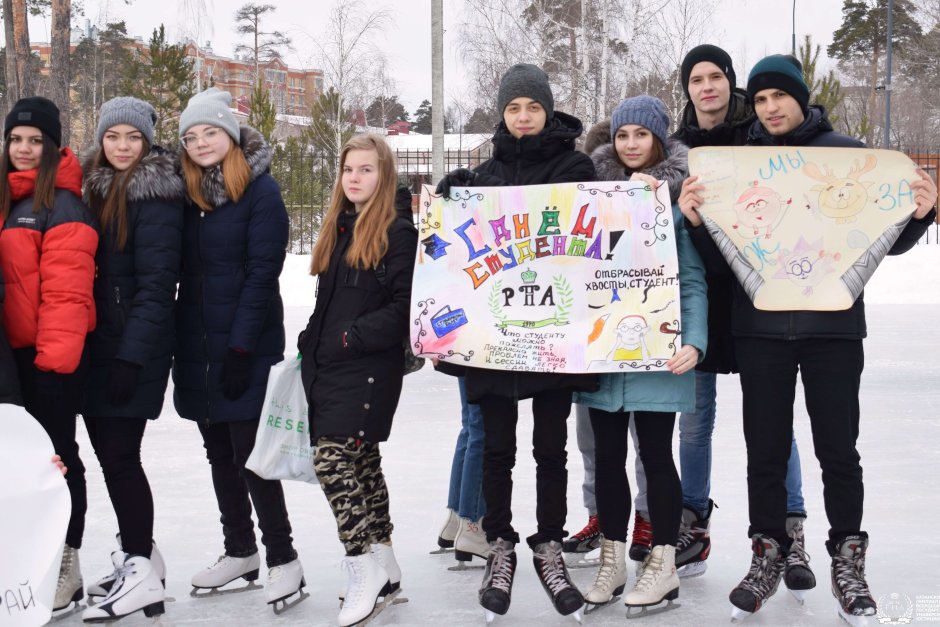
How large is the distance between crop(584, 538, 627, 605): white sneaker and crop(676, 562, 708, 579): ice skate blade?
398 millimetres

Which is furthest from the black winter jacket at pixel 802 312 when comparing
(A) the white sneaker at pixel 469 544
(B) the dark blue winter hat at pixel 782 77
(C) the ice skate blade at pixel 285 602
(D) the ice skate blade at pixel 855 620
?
(C) the ice skate blade at pixel 285 602

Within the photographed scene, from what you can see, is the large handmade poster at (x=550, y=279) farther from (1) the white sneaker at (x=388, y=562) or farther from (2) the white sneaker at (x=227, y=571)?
(2) the white sneaker at (x=227, y=571)

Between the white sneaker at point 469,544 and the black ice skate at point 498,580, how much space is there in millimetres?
488

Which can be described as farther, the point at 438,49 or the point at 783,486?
the point at 438,49

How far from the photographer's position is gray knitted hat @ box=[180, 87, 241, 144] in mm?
3617

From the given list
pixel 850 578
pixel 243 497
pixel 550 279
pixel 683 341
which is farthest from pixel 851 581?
pixel 243 497

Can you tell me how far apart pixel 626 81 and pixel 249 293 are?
57.3 feet

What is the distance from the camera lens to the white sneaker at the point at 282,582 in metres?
3.54

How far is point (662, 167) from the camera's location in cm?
358

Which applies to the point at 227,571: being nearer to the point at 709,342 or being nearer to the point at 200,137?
the point at 200,137

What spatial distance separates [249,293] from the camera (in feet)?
11.5

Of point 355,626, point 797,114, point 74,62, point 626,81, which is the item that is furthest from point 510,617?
point 74,62

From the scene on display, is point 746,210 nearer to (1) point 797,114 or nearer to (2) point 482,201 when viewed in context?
(1) point 797,114

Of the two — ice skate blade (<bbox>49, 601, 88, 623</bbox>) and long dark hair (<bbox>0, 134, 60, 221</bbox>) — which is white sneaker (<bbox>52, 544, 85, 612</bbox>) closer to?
ice skate blade (<bbox>49, 601, 88, 623</bbox>)
